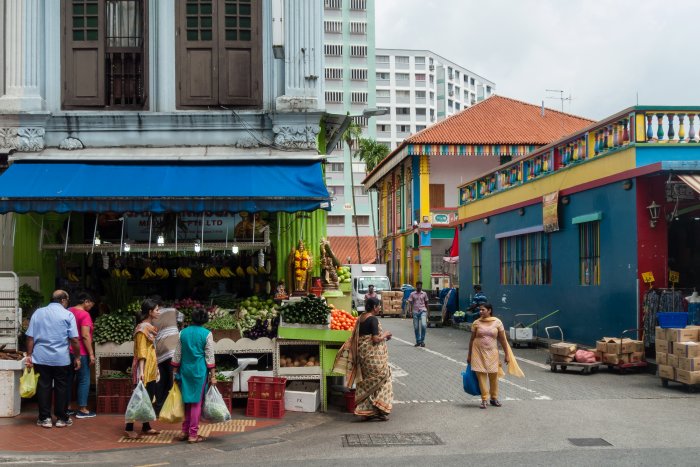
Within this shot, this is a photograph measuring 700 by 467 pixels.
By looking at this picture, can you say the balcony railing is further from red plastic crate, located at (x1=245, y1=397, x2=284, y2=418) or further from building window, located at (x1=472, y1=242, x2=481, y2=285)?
red plastic crate, located at (x1=245, y1=397, x2=284, y2=418)

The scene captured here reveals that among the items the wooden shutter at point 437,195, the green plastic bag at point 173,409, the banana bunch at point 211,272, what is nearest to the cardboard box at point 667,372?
the banana bunch at point 211,272

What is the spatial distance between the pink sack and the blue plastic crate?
2.01 metres

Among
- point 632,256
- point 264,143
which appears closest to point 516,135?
point 632,256

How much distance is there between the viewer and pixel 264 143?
46.1 feet

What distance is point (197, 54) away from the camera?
47.2ft

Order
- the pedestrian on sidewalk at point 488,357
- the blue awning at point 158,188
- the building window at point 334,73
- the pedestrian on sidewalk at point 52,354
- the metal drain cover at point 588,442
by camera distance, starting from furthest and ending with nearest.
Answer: the building window at point 334,73, the blue awning at point 158,188, the pedestrian on sidewalk at point 488,357, the pedestrian on sidewalk at point 52,354, the metal drain cover at point 588,442

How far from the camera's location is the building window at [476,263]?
30.2 m

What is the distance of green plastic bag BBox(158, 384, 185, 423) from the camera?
977 cm

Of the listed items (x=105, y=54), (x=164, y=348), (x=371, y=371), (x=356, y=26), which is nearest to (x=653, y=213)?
(x=371, y=371)

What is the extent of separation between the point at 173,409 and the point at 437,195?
122ft

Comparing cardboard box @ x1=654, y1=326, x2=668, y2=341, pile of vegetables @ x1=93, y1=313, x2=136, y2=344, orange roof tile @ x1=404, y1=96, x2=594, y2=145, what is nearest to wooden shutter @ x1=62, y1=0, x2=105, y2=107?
pile of vegetables @ x1=93, y1=313, x2=136, y2=344

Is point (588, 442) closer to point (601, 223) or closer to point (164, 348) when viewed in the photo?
point (164, 348)

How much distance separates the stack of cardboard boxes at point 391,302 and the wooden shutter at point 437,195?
7.57m

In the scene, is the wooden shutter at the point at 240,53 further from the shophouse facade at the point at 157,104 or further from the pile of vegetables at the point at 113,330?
the pile of vegetables at the point at 113,330
